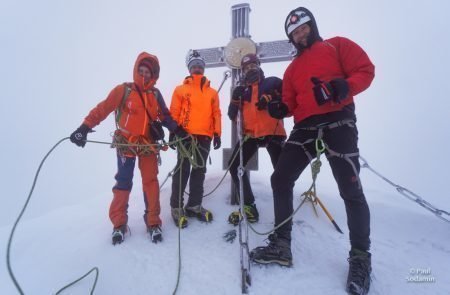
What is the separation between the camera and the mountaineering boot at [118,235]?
3143 millimetres

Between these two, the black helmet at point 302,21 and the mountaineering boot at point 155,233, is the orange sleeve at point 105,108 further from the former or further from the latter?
the black helmet at point 302,21

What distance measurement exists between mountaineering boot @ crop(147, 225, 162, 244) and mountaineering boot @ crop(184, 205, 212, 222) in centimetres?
63

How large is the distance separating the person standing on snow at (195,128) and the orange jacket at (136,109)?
0.93 feet

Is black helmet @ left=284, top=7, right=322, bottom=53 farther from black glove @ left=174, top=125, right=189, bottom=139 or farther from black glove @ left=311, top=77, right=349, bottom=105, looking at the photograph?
black glove @ left=174, top=125, right=189, bottom=139

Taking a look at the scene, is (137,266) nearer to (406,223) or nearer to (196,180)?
(196,180)

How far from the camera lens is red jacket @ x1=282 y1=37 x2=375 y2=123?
2.46 metres

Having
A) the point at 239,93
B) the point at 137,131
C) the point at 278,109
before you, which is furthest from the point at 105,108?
the point at 278,109

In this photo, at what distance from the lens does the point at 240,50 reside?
15.1 feet

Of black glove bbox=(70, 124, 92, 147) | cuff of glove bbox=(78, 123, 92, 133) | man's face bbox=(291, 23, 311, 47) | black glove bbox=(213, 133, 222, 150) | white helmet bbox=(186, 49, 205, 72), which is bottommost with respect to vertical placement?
black glove bbox=(213, 133, 222, 150)

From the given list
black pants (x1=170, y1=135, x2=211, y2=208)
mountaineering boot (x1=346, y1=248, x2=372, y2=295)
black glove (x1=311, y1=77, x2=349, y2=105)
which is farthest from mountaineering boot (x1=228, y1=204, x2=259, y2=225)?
black glove (x1=311, y1=77, x2=349, y2=105)

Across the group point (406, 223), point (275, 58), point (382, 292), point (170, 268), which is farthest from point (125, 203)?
point (406, 223)

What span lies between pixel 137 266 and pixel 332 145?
2.34m

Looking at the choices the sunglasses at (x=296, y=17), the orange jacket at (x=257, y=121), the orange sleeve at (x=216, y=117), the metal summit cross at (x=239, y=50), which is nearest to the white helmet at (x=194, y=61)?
the metal summit cross at (x=239, y=50)

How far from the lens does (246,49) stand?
461 cm
